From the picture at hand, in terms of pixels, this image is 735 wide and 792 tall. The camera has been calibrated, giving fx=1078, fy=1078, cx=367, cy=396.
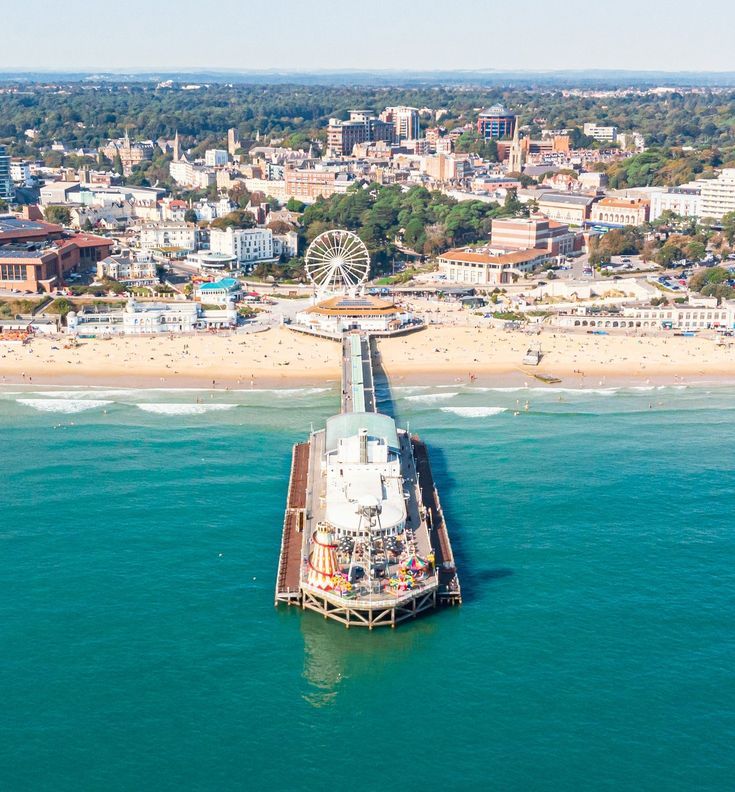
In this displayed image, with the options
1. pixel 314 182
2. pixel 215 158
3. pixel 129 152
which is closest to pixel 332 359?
pixel 314 182

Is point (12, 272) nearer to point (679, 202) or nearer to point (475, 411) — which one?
point (475, 411)

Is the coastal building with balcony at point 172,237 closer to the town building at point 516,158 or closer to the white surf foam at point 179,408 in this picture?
the white surf foam at point 179,408

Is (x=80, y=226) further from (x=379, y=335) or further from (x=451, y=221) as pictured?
(x=379, y=335)

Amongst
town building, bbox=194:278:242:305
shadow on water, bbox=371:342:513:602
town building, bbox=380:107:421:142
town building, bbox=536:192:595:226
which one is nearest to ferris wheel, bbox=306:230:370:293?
town building, bbox=194:278:242:305

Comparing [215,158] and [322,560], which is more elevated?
[215,158]

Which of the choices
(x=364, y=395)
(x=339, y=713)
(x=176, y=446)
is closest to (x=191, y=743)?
(x=339, y=713)

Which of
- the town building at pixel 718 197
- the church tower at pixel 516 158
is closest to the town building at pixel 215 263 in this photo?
the town building at pixel 718 197
